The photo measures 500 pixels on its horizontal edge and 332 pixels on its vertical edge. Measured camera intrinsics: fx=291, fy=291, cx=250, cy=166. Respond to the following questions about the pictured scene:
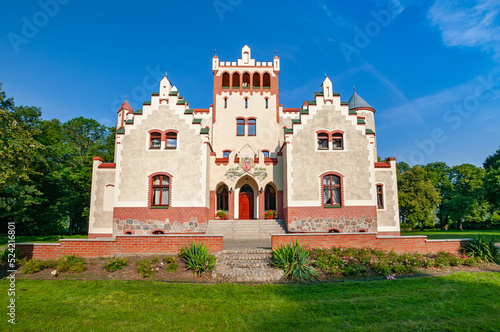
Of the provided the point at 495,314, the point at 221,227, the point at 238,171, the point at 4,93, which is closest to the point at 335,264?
the point at 495,314

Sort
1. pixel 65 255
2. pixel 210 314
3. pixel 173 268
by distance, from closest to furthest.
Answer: pixel 210 314 → pixel 173 268 → pixel 65 255

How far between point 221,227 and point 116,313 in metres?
13.0

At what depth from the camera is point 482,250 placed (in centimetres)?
1110

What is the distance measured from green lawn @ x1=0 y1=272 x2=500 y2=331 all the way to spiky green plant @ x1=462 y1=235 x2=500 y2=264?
2700mm

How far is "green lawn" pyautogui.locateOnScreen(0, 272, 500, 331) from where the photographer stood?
17.9 feet

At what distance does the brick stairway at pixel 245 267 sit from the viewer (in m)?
9.00

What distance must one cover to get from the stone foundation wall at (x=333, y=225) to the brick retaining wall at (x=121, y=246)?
8.41 metres

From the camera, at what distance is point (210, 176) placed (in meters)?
21.4

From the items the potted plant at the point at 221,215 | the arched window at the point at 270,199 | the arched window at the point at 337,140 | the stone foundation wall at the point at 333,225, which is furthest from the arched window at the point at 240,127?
the stone foundation wall at the point at 333,225

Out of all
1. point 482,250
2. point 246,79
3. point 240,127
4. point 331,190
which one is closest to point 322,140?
point 331,190

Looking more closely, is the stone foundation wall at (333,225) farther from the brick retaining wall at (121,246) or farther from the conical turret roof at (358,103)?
the conical turret roof at (358,103)

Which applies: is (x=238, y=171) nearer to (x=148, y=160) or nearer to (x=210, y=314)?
(x=148, y=160)

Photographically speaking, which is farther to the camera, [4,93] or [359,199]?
[4,93]

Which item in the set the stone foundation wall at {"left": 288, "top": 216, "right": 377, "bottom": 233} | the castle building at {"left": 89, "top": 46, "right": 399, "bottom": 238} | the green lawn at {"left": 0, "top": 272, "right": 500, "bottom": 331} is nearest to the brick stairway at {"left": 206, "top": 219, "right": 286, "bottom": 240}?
the castle building at {"left": 89, "top": 46, "right": 399, "bottom": 238}
